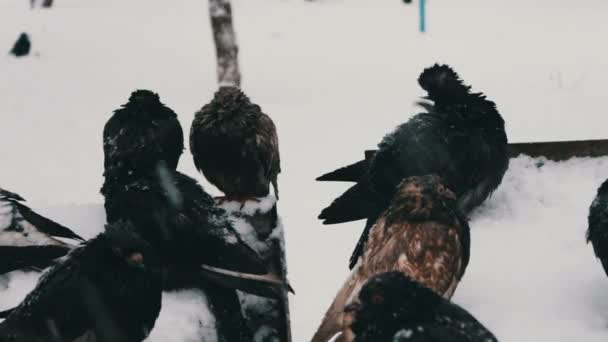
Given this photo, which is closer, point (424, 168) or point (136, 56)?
point (424, 168)

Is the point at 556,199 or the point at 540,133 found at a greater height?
the point at 556,199

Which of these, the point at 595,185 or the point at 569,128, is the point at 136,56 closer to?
the point at 569,128

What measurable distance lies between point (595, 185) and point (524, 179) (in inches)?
15.4

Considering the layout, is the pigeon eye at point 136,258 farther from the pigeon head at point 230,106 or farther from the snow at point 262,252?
the pigeon head at point 230,106

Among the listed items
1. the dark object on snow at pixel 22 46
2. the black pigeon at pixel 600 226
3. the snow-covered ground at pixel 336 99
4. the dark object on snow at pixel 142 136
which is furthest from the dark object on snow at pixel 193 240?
the dark object on snow at pixel 22 46

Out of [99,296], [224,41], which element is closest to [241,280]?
[99,296]

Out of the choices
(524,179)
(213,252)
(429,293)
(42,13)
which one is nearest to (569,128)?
(524,179)

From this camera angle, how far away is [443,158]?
4.53 meters

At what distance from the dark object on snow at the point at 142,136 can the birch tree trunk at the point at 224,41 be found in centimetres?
600

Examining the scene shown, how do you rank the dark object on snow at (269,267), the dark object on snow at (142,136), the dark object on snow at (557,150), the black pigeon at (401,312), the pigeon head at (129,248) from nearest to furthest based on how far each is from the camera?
the black pigeon at (401,312) → the pigeon head at (129,248) → the dark object on snow at (269,267) → the dark object on snow at (142,136) → the dark object on snow at (557,150)

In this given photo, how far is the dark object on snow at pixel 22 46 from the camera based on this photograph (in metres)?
15.2

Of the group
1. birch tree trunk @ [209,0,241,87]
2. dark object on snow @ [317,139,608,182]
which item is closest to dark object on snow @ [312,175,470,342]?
dark object on snow @ [317,139,608,182]

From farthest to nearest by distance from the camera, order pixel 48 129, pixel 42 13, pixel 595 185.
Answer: pixel 42 13
pixel 48 129
pixel 595 185

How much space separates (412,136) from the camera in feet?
15.3
